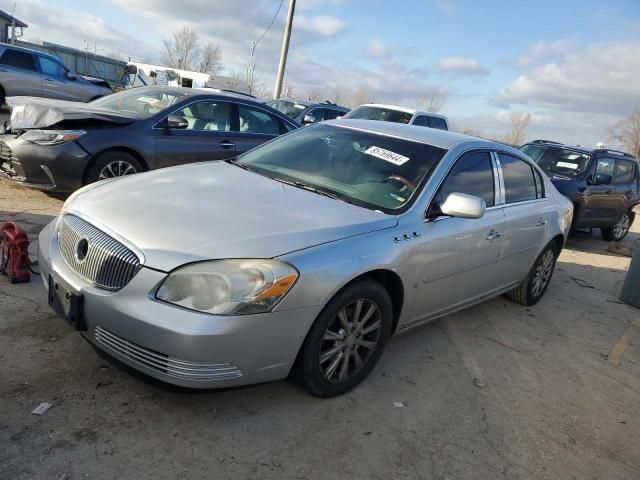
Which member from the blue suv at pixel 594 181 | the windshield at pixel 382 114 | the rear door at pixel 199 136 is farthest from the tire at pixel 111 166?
the windshield at pixel 382 114

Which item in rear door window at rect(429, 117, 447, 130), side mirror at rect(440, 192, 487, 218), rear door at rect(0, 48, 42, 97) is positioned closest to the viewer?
side mirror at rect(440, 192, 487, 218)

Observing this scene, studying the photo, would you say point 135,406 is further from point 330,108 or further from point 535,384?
point 330,108

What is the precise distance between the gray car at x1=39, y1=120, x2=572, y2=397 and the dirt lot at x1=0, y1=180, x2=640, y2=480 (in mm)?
297

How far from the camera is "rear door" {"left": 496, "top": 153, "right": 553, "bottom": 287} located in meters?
4.40

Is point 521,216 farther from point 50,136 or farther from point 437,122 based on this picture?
point 437,122

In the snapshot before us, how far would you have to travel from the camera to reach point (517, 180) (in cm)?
469

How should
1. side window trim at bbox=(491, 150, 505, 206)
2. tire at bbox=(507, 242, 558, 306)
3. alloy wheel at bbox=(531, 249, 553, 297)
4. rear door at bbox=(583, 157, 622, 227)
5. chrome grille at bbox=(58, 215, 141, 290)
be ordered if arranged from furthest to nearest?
rear door at bbox=(583, 157, 622, 227) < alloy wheel at bbox=(531, 249, 553, 297) < tire at bbox=(507, 242, 558, 306) < side window trim at bbox=(491, 150, 505, 206) < chrome grille at bbox=(58, 215, 141, 290)

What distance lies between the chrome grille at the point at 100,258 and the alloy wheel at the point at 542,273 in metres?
4.07

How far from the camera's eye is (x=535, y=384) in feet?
12.4

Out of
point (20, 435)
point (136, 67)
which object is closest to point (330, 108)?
point (20, 435)

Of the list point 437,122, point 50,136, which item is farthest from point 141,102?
point 437,122

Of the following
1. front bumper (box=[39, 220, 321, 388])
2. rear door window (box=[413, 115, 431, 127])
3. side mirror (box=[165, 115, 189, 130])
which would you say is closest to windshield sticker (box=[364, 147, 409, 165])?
front bumper (box=[39, 220, 321, 388])

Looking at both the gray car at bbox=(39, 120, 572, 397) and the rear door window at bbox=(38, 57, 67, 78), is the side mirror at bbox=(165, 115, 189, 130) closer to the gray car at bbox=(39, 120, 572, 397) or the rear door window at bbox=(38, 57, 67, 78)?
the gray car at bbox=(39, 120, 572, 397)

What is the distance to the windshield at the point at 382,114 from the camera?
12.2 metres
